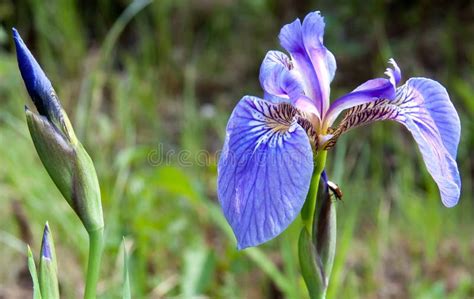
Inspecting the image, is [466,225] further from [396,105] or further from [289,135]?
[289,135]

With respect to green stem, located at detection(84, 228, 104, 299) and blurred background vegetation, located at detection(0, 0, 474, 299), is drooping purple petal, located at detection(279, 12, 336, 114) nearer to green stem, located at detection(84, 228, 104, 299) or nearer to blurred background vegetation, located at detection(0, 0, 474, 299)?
green stem, located at detection(84, 228, 104, 299)

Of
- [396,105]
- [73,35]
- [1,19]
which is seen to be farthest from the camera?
[1,19]

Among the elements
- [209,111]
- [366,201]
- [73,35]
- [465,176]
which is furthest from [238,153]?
[73,35]

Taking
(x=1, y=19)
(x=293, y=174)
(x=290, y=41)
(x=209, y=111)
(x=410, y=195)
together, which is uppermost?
(x=1, y=19)

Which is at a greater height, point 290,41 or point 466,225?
point 290,41

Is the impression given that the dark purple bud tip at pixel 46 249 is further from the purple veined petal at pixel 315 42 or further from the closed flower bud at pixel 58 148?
the purple veined petal at pixel 315 42

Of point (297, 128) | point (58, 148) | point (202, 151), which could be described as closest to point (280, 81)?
point (297, 128)

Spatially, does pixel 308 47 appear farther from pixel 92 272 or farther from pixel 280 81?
pixel 92 272

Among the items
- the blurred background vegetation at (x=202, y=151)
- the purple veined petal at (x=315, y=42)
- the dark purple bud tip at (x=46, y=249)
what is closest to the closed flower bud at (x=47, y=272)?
the dark purple bud tip at (x=46, y=249)

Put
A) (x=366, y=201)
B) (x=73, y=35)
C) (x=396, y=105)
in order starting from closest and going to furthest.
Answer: (x=396, y=105), (x=366, y=201), (x=73, y=35)
